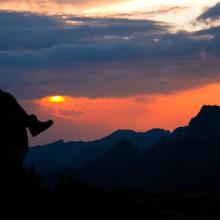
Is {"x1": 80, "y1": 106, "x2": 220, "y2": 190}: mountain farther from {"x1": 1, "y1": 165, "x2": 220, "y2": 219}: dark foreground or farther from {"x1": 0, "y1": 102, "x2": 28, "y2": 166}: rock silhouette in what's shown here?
{"x1": 0, "y1": 102, "x2": 28, "y2": 166}: rock silhouette

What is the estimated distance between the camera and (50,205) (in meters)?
25.7

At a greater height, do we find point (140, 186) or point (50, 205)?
point (50, 205)

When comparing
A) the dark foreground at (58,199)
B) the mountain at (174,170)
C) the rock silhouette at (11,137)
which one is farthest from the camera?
the mountain at (174,170)

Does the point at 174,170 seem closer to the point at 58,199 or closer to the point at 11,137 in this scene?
the point at 11,137

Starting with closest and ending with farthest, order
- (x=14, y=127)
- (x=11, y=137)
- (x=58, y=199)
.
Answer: (x=58, y=199)
(x=11, y=137)
(x=14, y=127)

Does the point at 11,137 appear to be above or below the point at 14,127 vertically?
below

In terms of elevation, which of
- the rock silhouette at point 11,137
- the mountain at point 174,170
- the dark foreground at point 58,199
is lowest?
the mountain at point 174,170

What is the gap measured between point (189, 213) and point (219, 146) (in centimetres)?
14262

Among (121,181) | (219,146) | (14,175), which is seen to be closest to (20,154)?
(14,175)

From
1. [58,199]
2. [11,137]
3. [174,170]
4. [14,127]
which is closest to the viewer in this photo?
[58,199]

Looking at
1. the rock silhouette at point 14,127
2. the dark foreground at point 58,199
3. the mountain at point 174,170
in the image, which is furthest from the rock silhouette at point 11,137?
the mountain at point 174,170

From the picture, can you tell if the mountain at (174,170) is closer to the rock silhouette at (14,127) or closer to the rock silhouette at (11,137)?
the rock silhouette at (14,127)

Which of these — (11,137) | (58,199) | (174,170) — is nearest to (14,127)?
(11,137)

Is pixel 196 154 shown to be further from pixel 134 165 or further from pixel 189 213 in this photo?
pixel 189 213
